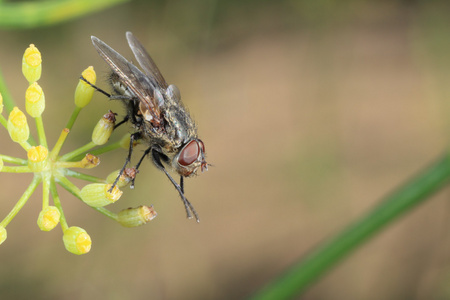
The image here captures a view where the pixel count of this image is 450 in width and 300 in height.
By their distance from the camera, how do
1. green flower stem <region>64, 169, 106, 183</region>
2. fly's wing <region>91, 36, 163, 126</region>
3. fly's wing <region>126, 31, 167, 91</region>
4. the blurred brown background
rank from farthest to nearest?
1. the blurred brown background
2. fly's wing <region>126, 31, 167, 91</region>
3. fly's wing <region>91, 36, 163, 126</region>
4. green flower stem <region>64, 169, 106, 183</region>

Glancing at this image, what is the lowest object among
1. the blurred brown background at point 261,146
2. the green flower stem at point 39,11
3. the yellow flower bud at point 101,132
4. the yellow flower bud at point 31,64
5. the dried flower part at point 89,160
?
the blurred brown background at point 261,146

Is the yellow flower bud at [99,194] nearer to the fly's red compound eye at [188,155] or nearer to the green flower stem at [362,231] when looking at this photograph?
the fly's red compound eye at [188,155]

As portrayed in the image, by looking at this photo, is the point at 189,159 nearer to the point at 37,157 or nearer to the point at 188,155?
the point at 188,155

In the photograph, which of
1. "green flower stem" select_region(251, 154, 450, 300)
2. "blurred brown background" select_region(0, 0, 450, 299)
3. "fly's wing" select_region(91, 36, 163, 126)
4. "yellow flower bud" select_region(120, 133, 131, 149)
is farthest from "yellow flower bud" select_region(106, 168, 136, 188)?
"blurred brown background" select_region(0, 0, 450, 299)

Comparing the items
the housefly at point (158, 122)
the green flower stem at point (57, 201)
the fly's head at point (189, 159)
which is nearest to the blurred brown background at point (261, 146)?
the housefly at point (158, 122)

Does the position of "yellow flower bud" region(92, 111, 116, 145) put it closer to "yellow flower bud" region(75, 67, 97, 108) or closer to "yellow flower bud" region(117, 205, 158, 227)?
"yellow flower bud" region(75, 67, 97, 108)

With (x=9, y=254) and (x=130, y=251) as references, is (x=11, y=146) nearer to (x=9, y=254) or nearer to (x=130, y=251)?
(x=9, y=254)

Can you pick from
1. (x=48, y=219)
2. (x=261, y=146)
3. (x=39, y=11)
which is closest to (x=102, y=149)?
(x=48, y=219)

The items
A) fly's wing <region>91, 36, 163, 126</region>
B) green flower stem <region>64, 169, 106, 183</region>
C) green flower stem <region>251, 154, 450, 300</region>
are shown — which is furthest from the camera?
green flower stem <region>251, 154, 450, 300</region>
